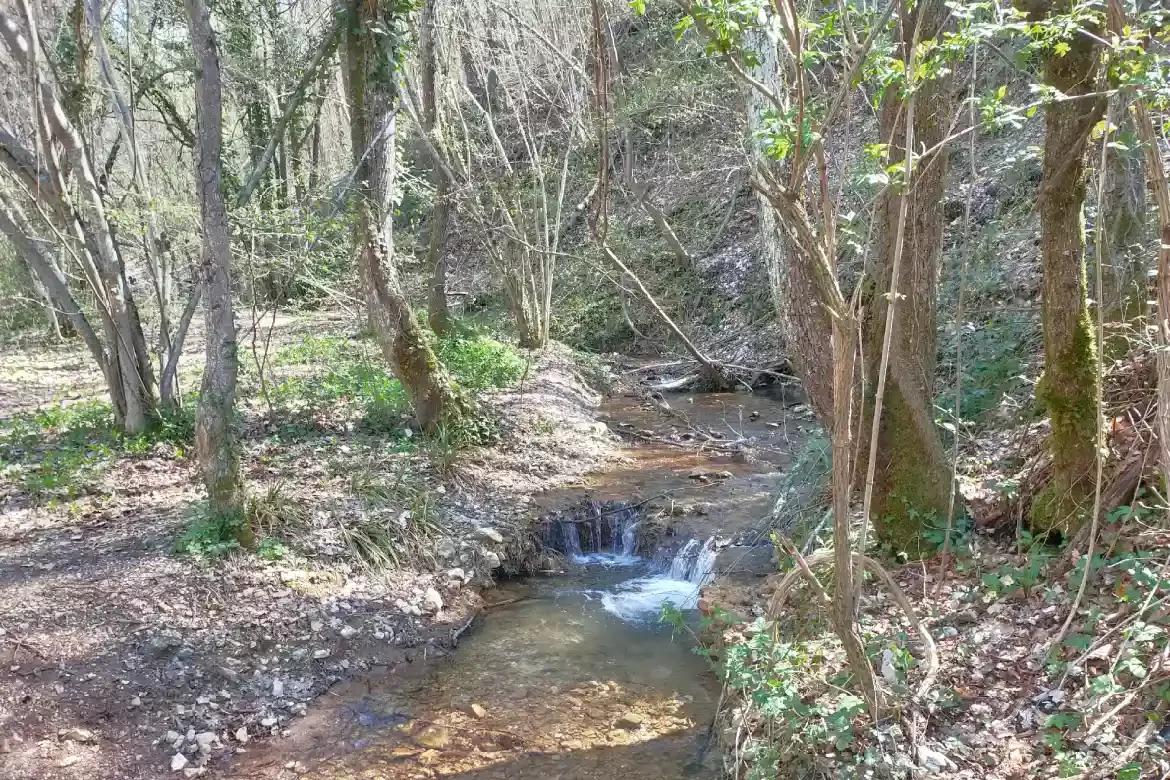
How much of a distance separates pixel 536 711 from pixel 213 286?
3.68 m

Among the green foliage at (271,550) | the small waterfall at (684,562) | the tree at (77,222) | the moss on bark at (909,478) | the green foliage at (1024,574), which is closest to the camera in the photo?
the green foliage at (1024,574)

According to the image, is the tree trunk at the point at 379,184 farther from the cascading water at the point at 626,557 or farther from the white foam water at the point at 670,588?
the white foam water at the point at 670,588

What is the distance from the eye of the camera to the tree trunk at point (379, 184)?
7.32 m

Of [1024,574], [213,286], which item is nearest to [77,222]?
[213,286]

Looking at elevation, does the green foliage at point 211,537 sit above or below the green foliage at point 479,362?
below

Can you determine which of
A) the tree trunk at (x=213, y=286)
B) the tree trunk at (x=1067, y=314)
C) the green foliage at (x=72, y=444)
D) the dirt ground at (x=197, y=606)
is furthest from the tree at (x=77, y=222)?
the tree trunk at (x=1067, y=314)

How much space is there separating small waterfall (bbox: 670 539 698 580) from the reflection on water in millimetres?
850

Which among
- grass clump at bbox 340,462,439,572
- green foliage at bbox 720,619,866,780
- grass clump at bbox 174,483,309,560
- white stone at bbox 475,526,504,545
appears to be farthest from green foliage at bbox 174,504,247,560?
green foliage at bbox 720,619,866,780

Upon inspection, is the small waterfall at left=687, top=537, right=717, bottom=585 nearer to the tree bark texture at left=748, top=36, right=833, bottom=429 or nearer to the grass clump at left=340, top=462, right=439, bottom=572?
the tree bark texture at left=748, top=36, right=833, bottom=429

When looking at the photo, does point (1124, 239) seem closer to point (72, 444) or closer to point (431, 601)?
point (431, 601)

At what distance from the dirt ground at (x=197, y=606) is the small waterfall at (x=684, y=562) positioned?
1.40 meters

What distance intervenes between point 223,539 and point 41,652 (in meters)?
1.31

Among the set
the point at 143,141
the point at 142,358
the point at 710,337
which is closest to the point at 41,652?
the point at 142,358

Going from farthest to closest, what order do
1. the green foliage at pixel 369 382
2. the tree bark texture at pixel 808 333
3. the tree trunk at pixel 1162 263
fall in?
the green foliage at pixel 369 382 < the tree bark texture at pixel 808 333 < the tree trunk at pixel 1162 263
